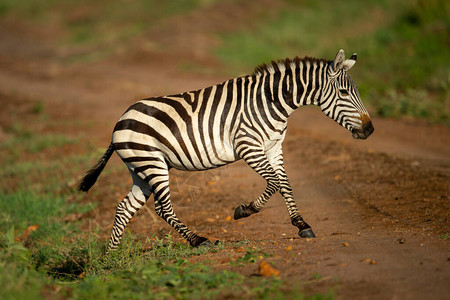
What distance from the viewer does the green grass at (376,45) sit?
500 inches

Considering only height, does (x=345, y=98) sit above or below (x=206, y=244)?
above

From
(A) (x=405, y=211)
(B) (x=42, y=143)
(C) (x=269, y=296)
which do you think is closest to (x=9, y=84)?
(B) (x=42, y=143)

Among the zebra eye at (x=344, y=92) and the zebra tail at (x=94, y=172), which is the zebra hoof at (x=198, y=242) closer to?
the zebra tail at (x=94, y=172)

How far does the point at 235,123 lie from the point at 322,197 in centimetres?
230

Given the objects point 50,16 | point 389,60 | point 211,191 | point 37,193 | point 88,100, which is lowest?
point 37,193

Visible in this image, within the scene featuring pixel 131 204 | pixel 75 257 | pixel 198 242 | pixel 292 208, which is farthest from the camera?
pixel 131 204

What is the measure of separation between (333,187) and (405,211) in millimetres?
1548

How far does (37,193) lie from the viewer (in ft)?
30.2

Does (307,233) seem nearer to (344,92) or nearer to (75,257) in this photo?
(344,92)

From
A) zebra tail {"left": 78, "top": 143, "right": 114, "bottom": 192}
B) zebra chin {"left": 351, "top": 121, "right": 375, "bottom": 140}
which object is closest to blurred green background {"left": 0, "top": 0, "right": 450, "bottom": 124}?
zebra chin {"left": 351, "top": 121, "right": 375, "bottom": 140}

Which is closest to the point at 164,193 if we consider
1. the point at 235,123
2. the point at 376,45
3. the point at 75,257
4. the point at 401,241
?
the point at 235,123

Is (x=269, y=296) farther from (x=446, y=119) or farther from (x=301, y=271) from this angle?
(x=446, y=119)

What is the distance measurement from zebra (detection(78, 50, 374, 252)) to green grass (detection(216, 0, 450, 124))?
6.69 m

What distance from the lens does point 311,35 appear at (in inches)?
893
